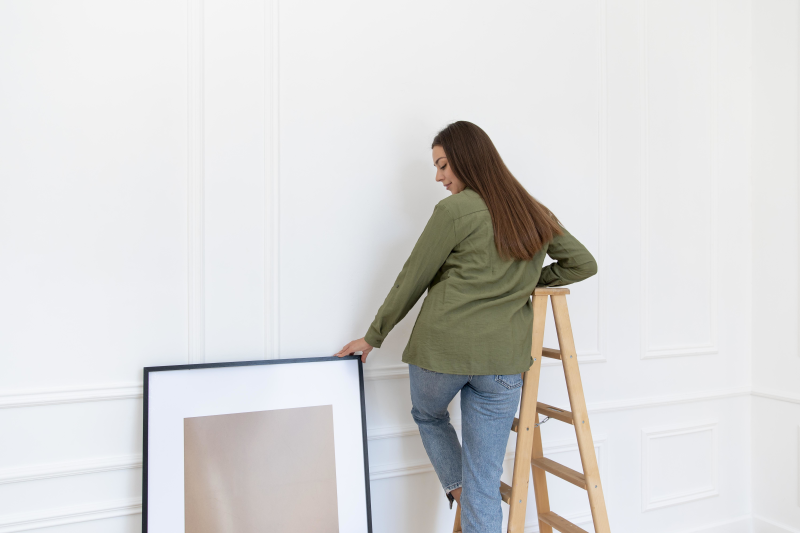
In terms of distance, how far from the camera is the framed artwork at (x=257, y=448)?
161cm

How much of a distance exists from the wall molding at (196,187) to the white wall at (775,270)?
2.78 meters

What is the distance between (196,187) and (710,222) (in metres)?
2.52

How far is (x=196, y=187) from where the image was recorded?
174 cm

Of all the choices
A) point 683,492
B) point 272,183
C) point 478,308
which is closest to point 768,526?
point 683,492


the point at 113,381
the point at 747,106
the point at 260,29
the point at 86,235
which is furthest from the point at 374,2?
the point at 747,106

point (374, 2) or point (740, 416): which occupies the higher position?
point (374, 2)

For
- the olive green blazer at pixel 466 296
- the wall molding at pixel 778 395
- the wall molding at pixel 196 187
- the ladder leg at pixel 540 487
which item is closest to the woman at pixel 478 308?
the olive green blazer at pixel 466 296

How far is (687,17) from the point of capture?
258cm

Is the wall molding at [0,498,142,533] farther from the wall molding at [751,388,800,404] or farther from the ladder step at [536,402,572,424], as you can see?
the wall molding at [751,388,800,404]

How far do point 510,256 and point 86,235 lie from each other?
1.39m

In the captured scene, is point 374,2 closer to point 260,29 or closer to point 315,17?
point 315,17

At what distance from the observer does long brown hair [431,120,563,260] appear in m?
1.52

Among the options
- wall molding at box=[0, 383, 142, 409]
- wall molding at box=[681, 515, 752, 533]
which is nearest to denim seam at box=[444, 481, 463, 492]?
wall molding at box=[0, 383, 142, 409]

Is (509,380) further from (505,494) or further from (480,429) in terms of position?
(505,494)
